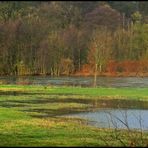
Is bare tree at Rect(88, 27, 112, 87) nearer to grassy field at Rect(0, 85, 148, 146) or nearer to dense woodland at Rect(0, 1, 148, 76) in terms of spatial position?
dense woodland at Rect(0, 1, 148, 76)

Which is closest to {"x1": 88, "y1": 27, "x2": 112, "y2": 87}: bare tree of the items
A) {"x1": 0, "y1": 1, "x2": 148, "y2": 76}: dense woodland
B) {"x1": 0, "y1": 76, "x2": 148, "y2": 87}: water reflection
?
{"x1": 0, "y1": 1, "x2": 148, "y2": 76}: dense woodland

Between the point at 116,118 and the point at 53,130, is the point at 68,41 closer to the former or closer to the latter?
the point at 116,118

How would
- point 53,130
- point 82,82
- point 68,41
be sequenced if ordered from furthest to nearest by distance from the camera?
1. point 68,41
2. point 82,82
3. point 53,130

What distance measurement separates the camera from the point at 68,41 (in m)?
90.4

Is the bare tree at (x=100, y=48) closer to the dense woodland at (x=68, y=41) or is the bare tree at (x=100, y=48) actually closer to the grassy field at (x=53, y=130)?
the dense woodland at (x=68, y=41)

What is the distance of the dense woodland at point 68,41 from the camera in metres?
85.5

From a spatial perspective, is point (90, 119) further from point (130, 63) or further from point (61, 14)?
point (61, 14)

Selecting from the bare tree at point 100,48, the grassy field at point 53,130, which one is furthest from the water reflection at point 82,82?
the grassy field at point 53,130

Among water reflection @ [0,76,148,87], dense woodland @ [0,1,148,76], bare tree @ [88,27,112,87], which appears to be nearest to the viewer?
water reflection @ [0,76,148,87]

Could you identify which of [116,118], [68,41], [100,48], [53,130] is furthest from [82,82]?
[53,130]

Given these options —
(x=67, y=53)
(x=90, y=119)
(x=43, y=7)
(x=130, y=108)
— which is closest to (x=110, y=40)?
(x=67, y=53)

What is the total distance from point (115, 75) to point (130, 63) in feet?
18.1

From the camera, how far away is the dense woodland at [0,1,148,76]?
85.5 metres

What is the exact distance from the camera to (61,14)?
9544 cm
